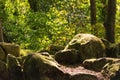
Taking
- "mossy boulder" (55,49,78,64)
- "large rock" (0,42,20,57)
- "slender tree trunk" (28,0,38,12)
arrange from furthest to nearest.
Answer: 1. "slender tree trunk" (28,0,38,12)
2. "mossy boulder" (55,49,78,64)
3. "large rock" (0,42,20,57)

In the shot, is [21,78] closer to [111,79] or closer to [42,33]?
[111,79]

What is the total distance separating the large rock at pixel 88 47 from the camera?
14.8m

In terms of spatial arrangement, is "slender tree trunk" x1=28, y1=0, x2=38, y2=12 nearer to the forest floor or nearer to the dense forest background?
the dense forest background

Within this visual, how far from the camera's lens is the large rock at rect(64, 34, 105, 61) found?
14801 mm

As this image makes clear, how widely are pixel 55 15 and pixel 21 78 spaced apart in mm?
18749

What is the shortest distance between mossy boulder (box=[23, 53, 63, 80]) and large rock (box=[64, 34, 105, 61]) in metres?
3.72

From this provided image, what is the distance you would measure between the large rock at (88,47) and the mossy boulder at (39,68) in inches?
146

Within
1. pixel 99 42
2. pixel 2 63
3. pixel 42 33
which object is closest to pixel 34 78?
pixel 2 63

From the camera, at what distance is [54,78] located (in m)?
11.1

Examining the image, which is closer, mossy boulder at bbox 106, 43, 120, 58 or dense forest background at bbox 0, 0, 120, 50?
mossy boulder at bbox 106, 43, 120, 58

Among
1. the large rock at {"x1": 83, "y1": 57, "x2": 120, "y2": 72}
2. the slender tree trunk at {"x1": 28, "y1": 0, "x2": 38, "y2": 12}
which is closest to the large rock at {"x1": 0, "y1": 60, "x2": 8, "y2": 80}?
the large rock at {"x1": 83, "y1": 57, "x2": 120, "y2": 72}

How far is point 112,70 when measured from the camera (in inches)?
454

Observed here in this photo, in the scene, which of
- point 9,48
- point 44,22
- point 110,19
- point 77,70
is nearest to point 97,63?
point 77,70

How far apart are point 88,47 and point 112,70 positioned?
11.2ft
